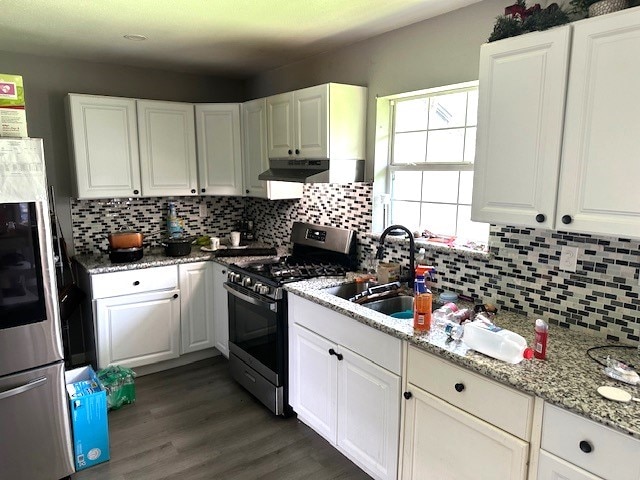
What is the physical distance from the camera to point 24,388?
2123 mm

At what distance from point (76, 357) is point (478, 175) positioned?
3.41 meters

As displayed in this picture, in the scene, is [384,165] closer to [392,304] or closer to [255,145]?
[392,304]

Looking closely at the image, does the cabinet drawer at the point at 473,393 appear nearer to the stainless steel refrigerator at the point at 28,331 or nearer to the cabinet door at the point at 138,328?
the stainless steel refrigerator at the point at 28,331

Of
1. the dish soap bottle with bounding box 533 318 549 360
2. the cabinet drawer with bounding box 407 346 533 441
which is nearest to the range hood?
the cabinet drawer with bounding box 407 346 533 441

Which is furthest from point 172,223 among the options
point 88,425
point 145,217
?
point 88,425

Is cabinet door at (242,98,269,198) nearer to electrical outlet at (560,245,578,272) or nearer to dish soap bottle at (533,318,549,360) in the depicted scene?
electrical outlet at (560,245,578,272)

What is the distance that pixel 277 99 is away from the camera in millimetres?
3227

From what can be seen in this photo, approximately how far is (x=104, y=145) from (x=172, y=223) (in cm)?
84

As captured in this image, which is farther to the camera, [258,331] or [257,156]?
[257,156]

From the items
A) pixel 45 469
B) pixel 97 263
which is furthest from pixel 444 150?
pixel 45 469

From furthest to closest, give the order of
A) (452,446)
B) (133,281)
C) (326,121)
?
(133,281) < (326,121) < (452,446)

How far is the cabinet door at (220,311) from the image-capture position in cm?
344

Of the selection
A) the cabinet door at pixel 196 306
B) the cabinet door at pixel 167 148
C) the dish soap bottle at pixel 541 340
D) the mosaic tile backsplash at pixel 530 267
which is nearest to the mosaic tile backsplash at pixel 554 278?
the mosaic tile backsplash at pixel 530 267

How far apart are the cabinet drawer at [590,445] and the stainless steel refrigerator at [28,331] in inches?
86.1
